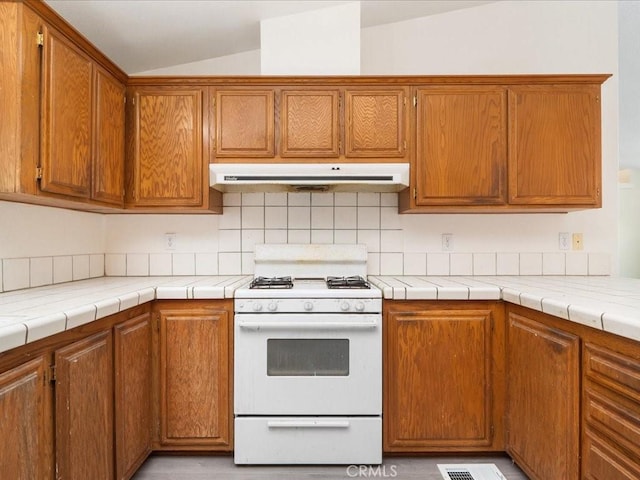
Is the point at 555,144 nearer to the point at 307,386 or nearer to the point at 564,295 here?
the point at 564,295

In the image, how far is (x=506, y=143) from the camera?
215 cm

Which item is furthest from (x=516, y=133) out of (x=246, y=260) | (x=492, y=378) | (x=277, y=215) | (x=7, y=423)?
(x=7, y=423)

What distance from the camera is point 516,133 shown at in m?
2.15

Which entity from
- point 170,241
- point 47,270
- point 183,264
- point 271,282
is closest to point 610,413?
point 271,282

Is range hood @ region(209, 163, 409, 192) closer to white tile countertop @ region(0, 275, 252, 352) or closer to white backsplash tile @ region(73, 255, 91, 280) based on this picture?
white tile countertop @ region(0, 275, 252, 352)

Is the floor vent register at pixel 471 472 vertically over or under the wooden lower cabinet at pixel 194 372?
under

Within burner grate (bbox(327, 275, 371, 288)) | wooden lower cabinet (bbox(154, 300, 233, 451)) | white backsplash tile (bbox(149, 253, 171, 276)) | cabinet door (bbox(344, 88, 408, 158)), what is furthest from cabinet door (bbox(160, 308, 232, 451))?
cabinet door (bbox(344, 88, 408, 158))

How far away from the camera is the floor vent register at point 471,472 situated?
178cm

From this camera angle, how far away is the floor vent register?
1778mm

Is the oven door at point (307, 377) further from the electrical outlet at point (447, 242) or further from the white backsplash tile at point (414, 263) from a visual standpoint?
the electrical outlet at point (447, 242)

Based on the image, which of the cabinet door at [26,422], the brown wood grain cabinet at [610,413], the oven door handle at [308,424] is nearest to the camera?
the cabinet door at [26,422]

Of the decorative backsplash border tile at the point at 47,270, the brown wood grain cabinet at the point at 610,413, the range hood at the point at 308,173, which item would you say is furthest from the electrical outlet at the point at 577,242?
the decorative backsplash border tile at the point at 47,270

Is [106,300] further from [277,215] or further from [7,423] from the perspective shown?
[277,215]

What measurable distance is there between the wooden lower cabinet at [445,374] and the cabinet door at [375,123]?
888 millimetres
